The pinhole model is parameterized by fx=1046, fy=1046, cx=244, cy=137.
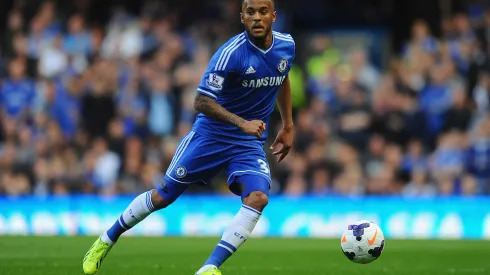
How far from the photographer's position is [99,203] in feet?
54.7

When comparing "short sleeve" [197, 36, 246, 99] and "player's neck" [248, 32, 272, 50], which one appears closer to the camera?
"short sleeve" [197, 36, 246, 99]

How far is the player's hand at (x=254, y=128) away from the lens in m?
8.24

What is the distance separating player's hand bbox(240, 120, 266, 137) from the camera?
824cm

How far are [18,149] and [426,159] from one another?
7.02 metres

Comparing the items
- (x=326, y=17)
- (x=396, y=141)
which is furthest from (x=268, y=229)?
(x=326, y=17)

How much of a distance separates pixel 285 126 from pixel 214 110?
1.15 meters

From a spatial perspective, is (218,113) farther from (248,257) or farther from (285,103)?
(248,257)

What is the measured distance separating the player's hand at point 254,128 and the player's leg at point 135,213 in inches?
40.9

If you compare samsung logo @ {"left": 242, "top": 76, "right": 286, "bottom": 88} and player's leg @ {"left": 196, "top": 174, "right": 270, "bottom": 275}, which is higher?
samsung logo @ {"left": 242, "top": 76, "right": 286, "bottom": 88}

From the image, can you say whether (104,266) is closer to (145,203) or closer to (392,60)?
(145,203)

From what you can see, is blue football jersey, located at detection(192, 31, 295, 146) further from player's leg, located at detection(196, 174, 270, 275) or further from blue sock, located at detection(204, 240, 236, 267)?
blue sock, located at detection(204, 240, 236, 267)

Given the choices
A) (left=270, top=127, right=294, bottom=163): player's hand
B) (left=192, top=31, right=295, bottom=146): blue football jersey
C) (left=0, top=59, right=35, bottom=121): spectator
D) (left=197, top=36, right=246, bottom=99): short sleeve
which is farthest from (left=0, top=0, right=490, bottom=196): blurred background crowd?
(left=197, top=36, right=246, bottom=99): short sleeve

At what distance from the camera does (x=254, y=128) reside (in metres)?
8.23

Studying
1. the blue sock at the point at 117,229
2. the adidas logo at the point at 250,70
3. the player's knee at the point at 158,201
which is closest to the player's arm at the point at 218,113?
the adidas logo at the point at 250,70
